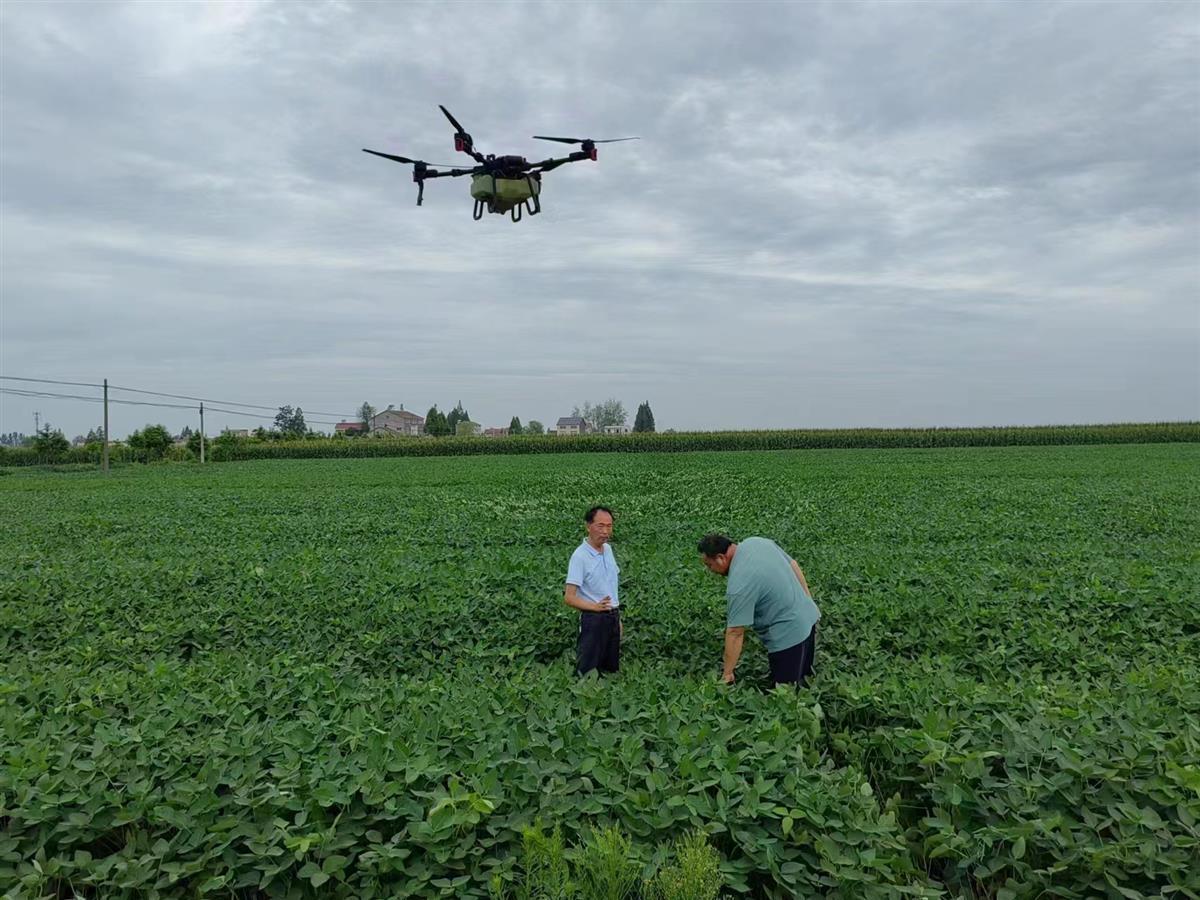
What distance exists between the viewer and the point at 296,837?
9.59ft

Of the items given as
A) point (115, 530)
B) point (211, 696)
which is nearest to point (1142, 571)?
point (211, 696)

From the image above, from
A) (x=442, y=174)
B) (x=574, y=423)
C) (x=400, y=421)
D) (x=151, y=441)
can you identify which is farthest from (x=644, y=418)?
(x=442, y=174)

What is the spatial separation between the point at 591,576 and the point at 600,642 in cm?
55

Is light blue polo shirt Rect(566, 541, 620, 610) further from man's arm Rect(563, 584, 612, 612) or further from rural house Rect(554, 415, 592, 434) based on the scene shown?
rural house Rect(554, 415, 592, 434)

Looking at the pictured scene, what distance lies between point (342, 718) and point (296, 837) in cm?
120

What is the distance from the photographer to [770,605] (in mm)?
5562

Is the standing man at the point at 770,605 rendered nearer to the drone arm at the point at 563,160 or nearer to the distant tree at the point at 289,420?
the drone arm at the point at 563,160

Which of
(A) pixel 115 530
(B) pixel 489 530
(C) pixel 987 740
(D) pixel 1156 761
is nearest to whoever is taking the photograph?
(D) pixel 1156 761

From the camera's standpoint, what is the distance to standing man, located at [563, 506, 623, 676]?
623cm

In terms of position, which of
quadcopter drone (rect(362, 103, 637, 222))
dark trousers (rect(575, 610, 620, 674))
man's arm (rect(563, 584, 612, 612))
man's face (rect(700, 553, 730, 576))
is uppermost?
quadcopter drone (rect(362, 103, 637, 222))

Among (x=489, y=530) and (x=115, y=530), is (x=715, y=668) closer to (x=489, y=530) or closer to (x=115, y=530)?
(x=489, y=530)

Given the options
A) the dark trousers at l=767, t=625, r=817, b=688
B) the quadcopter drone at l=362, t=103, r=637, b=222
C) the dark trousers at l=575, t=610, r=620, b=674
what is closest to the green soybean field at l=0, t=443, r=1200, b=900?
the dark trousers at l=575, t=610, r=620, b=674

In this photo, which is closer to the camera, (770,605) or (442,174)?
(770,605)

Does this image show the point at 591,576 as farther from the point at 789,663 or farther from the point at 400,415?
the point at 400,415
